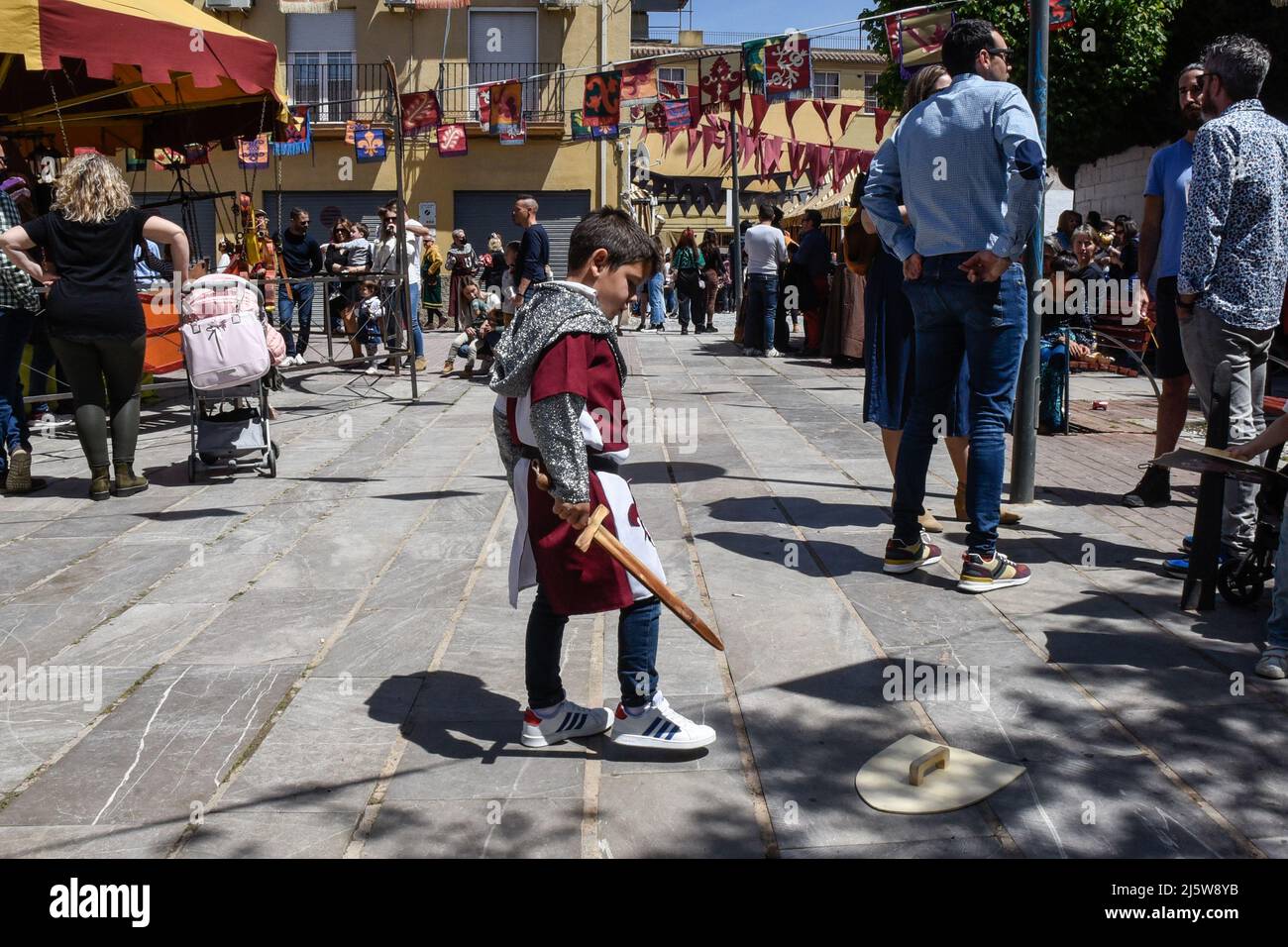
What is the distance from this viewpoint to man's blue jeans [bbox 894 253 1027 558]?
15.1ft

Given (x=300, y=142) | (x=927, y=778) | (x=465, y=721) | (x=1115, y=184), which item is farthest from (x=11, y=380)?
(x=1115, y=184)

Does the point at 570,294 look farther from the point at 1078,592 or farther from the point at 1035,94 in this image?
the point at 1035,94

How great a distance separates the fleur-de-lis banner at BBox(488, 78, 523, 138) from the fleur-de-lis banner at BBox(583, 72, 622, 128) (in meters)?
3.81

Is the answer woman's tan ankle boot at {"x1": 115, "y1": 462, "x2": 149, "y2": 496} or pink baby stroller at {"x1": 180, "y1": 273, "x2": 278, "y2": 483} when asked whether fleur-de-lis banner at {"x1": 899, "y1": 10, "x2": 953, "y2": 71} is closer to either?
pink baby stroller at {"x1": 180, "y1": 273, "x2": 278, "y2": 483}

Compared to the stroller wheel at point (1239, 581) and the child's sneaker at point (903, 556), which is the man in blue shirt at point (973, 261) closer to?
the child's sneaker at point (903, 556)

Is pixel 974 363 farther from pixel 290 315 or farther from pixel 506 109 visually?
pixel 506 109

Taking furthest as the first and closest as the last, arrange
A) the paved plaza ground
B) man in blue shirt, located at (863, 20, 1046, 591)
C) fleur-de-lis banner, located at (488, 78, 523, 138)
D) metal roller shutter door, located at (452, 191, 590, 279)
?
metal roller shutter door, located at (452, 191, 590, 279) < fleur-de-lis banner, located at (488, 78, 523, 138) < man in blue shirt, located at (863, 20, 1046, 591) < the paved plaza ground

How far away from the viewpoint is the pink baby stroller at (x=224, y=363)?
7.16 meters

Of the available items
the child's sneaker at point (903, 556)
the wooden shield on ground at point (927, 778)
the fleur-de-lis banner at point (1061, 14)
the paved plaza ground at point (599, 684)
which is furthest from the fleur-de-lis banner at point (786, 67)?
the wooden shield on ground at point (927, 778)

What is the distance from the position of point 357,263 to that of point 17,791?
39.9 feet

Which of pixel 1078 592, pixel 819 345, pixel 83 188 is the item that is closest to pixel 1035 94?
pixel 1078 592

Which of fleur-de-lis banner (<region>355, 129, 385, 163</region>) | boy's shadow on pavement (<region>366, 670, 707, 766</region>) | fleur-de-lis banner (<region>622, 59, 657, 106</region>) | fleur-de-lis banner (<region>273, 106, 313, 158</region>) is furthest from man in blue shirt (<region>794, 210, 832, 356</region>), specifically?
fleur-de-lis banner (<region>355, 129, 385, 163</region>)

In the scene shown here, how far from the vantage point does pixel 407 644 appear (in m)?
4.13

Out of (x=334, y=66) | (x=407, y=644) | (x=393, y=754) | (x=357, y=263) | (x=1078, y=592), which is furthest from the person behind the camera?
(x=334, y=66)
